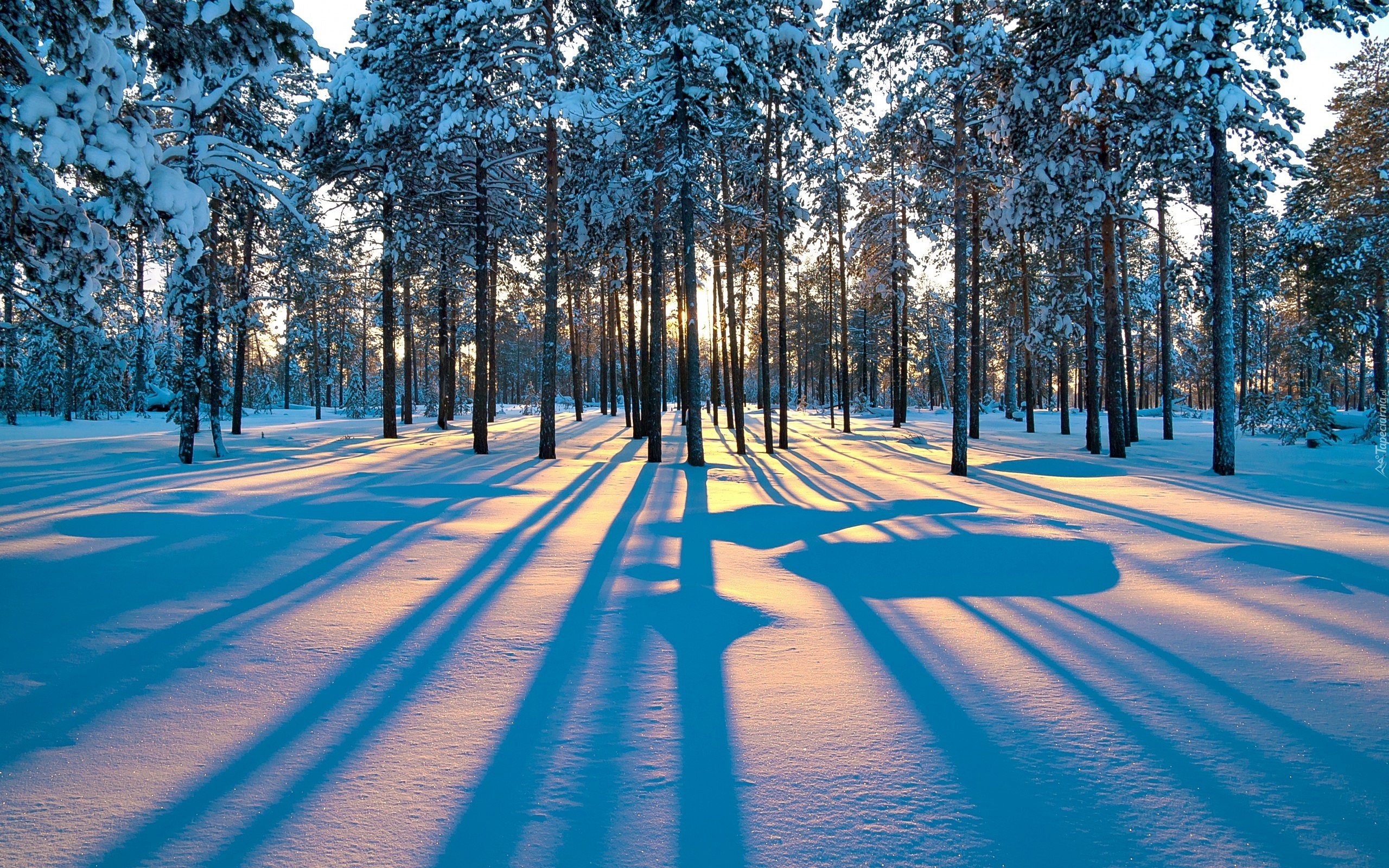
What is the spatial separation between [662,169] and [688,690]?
45.8 feet

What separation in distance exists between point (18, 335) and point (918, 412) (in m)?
49.2

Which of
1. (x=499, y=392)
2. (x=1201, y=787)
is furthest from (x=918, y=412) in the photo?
(x=499, y=392)

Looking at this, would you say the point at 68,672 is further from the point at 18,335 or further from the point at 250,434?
the point at 18,335

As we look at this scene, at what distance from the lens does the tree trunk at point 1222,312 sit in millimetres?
13305

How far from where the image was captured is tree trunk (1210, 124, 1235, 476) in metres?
13.3

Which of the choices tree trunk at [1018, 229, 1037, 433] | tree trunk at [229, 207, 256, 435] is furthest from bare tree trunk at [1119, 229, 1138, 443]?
tree trunk at [229, 207, 256, 435]

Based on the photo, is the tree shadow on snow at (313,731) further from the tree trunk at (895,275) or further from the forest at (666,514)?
the tree trunk at (895,275)

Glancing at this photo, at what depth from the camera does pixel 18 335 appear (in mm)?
30828

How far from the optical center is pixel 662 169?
15.5m

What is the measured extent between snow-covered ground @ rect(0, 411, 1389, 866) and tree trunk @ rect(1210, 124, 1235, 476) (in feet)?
18.7

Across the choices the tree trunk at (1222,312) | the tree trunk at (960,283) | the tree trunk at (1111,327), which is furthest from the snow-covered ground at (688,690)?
the tree trunk at (1111,327)

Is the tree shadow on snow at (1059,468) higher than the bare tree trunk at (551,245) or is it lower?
lower

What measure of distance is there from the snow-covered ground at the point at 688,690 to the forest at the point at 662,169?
3529mm

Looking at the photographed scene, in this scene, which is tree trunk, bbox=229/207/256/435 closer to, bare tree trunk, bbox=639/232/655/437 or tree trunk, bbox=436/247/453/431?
tree trunk, bbox=436/247/453/431
